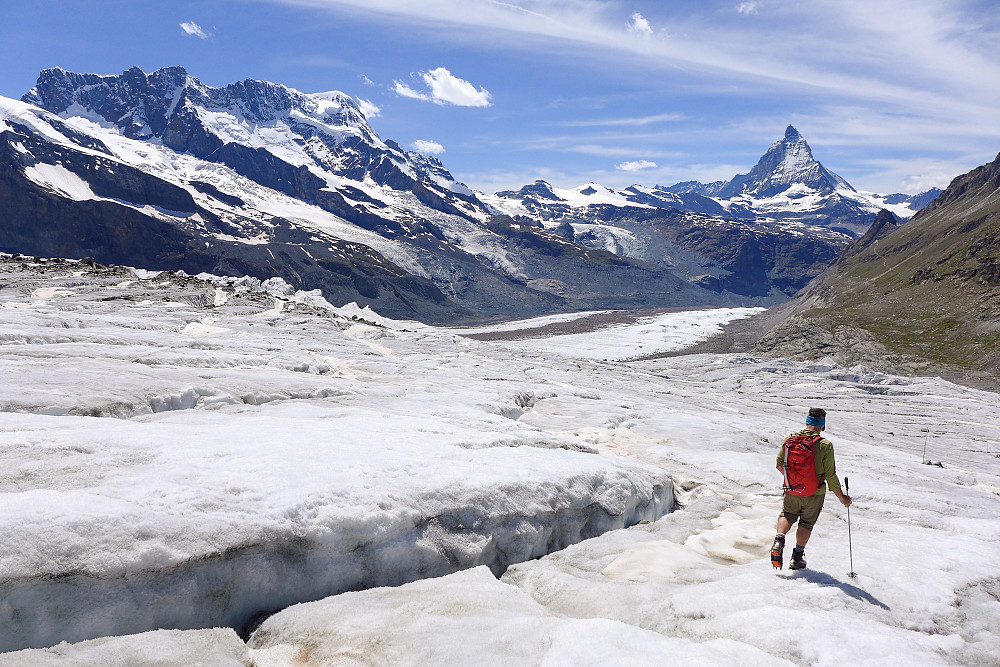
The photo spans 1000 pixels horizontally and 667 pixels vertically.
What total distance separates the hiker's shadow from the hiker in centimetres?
41

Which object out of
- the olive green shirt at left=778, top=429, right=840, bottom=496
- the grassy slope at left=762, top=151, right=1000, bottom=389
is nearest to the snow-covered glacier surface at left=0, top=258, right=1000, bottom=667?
the olive green shirt at left=778, top=429, right=840, bottom=496

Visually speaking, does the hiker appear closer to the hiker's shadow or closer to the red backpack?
the red backpack

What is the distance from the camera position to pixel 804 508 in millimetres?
10570

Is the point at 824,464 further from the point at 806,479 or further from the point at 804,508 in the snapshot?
the point at 804,508

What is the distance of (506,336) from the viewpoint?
646 ft

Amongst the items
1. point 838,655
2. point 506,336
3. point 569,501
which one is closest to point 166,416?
point 569,501

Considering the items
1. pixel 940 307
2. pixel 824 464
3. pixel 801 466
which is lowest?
pixel 801 466

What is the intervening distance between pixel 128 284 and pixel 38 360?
150ft

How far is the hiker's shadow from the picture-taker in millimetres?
8906

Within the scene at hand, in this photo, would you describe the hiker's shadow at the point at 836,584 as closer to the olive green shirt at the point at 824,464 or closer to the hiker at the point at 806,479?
the hiker at the point at 806,479

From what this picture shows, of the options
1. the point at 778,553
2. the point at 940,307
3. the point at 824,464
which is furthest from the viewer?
the point at 940,307

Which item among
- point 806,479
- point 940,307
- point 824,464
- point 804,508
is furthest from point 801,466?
point 940,307

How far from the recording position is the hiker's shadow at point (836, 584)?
8906 mm

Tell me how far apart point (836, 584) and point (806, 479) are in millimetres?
1853
